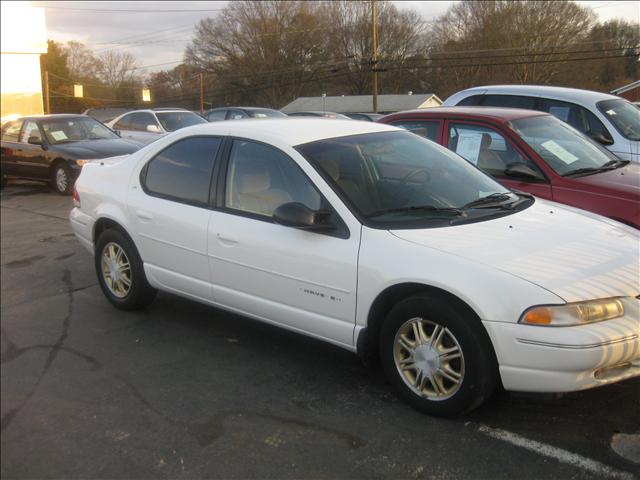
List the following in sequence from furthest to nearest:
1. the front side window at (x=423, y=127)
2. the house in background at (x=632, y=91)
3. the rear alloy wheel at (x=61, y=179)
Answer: the rear alloy wheel at (x=61, y=179), the house in background at (x=632, y=91), the front side window at (x=423, y=127)

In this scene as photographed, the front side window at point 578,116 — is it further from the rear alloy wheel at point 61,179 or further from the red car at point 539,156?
the rear alloy wheel at point 61,179

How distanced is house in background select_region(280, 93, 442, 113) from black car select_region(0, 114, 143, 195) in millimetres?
45232

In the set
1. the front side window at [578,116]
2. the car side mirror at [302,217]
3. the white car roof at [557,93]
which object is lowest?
the car side mirror at [302,217]

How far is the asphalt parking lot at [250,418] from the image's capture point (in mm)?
2777

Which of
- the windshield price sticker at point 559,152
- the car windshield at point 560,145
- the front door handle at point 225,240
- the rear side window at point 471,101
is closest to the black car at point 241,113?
the rear side window at point 471,101

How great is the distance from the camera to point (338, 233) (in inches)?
136

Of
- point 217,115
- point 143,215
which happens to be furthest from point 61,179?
point 217,115

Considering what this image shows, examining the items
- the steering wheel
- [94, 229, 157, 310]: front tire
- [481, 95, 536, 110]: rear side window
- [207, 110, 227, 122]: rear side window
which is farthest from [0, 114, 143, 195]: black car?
the steering wheel

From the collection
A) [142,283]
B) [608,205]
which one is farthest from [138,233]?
[608,205]

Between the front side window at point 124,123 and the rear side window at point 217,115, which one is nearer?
the front side window at point 124,123

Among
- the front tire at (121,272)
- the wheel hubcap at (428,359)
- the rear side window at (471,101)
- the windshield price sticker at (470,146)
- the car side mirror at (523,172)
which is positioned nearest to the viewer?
the wheel hubcap at (428,359)

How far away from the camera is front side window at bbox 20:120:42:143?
12.0 m

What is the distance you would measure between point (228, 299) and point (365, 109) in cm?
5515

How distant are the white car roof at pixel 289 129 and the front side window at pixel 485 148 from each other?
1393 millimetres
